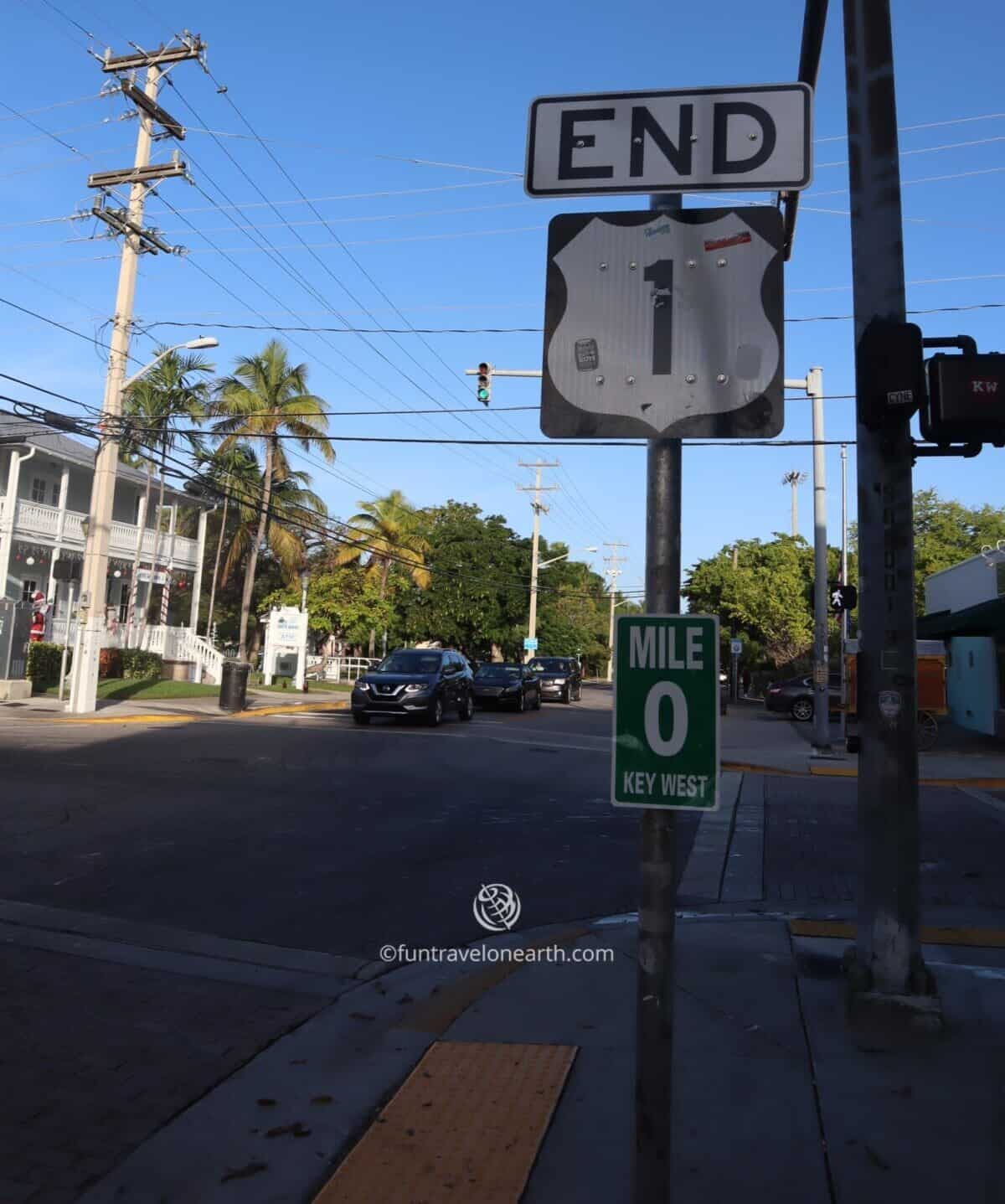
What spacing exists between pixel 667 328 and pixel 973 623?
20.9m

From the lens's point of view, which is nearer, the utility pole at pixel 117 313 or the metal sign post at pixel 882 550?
the metal sign post at pixel 882 550

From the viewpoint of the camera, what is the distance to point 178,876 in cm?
763

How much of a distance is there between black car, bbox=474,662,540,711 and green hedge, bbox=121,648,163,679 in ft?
31.2

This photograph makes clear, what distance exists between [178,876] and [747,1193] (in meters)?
5.40

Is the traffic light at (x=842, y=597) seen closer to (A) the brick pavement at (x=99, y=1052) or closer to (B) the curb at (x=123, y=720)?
(B) the curb at (x=123, y=720)

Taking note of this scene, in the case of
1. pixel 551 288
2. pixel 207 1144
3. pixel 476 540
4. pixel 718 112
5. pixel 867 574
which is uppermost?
pixel 476 540

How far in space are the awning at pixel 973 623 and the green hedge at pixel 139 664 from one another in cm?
2154

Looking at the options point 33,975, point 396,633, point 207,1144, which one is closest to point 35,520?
point 396,633

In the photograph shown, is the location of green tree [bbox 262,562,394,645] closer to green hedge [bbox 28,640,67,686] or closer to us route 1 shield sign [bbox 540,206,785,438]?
green hedge [bbox 28,640,67,686]

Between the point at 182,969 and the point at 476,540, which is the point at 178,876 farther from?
the point at 476,540

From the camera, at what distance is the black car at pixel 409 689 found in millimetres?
21016

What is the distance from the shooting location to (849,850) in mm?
9516

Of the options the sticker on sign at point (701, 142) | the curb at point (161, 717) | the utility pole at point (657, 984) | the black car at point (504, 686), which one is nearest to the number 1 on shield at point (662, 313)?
the sticker on sign at point (701, 142)

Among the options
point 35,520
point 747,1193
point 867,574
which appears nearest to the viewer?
point 747,1193
